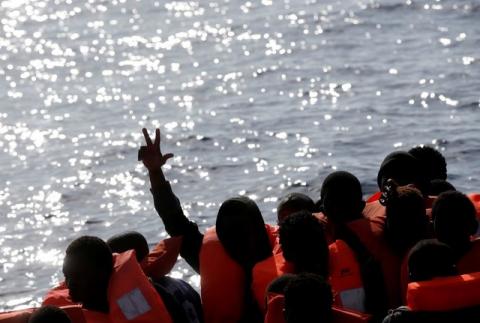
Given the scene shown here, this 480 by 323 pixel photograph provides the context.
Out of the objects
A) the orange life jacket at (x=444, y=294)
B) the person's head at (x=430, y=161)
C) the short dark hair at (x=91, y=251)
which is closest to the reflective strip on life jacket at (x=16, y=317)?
the short dark hair at (x=91, y=251)

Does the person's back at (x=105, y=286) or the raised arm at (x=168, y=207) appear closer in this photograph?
the person's back at (x=105, y=286)

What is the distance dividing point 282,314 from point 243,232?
3.58 ft

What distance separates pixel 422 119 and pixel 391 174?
28.7 feet

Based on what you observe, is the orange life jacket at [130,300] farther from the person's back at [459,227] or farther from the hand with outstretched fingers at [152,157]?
the person's back at [459,227]

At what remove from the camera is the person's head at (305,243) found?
7.82 metres

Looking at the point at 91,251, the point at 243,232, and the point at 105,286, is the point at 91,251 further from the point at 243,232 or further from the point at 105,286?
the point at 243,232

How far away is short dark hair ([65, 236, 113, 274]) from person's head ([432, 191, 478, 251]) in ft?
6.01

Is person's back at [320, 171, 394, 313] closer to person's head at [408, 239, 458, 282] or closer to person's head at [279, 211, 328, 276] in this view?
person's head at [279, 211, 328, 276]

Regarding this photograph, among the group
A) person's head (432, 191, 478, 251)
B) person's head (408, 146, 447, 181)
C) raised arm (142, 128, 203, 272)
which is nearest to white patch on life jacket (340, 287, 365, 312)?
person's head (432, 191, 478, 251)

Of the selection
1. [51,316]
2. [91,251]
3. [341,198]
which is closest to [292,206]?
[341,198]

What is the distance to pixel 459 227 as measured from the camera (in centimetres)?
788

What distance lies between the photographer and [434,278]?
7.41 metres

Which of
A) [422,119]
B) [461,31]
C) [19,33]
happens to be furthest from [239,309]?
[19,33]

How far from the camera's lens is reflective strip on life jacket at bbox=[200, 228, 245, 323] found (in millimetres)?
8430
